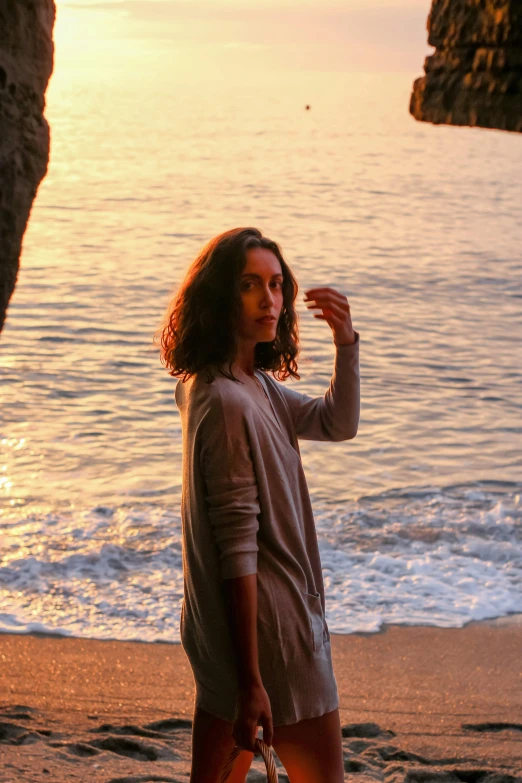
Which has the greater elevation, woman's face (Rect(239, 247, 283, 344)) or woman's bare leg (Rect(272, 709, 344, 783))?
woman's face (Rect(239, 247, 283, 344))

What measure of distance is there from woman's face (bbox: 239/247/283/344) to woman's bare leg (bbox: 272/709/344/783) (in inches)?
36.5

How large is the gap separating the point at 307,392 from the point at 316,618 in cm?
957

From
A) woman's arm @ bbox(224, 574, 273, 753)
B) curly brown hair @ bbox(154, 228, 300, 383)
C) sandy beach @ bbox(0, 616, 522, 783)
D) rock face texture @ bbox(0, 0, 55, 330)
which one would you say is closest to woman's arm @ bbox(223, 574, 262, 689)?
woman's arm @ bbox(224, 574, 273, 753)

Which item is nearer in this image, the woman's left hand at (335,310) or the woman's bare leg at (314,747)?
the woman's bare leg at (314,747)

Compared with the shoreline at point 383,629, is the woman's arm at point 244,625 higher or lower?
higher

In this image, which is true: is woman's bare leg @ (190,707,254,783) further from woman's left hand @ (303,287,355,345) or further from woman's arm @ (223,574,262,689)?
woman's left hand @ (303,287,355,345)

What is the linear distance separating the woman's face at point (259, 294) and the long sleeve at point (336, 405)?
7.8 inches

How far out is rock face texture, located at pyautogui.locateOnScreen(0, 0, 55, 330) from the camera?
2.99 metres

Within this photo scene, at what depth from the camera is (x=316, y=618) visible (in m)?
2.36

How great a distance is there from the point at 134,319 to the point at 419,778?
1314 cm

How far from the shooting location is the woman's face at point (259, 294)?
2.44 metres

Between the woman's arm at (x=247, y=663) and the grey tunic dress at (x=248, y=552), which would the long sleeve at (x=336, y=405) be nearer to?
the grey tunic dress at (x=248, y=552)

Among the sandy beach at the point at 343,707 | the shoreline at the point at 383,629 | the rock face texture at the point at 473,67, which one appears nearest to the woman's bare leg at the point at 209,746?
the sandy beach at the point at 343,707

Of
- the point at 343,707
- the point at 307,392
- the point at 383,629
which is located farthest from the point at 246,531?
the point at 307,392
